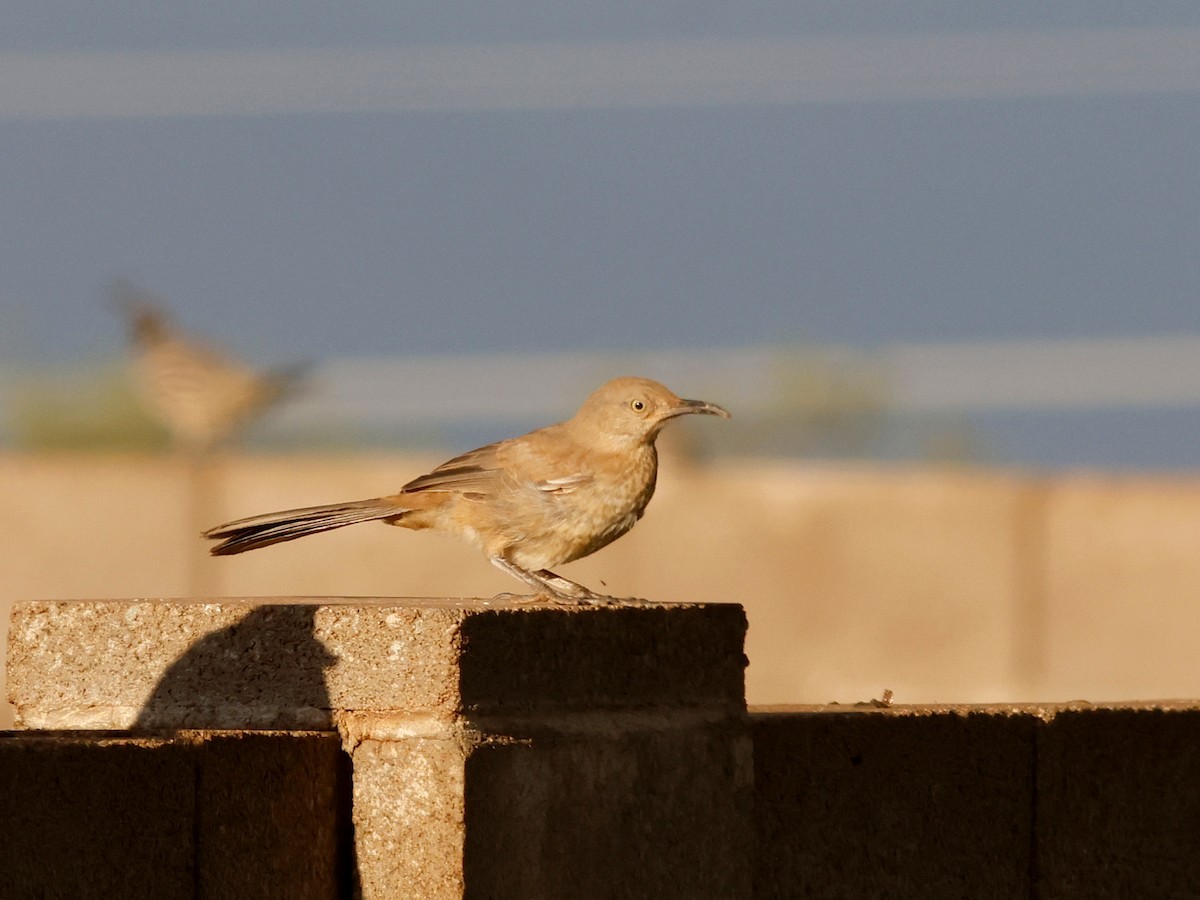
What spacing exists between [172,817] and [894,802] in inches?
77.9

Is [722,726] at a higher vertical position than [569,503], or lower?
lower

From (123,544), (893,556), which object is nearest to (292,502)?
(123,544)

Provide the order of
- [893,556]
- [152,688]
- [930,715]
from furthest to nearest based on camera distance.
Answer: [893,556] < [930,715] < [152,688]

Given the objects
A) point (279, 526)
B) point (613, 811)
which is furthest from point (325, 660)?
point (279, 526)

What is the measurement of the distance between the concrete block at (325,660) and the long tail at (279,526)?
3.80 ft

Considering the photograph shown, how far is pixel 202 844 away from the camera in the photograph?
13.1 ft

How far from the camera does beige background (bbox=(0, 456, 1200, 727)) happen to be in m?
12.8

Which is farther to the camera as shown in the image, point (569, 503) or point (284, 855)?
point (569, 503)

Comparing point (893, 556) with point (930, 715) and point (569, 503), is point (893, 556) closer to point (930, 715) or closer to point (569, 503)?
point (569, 503)

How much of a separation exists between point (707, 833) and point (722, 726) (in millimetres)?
233

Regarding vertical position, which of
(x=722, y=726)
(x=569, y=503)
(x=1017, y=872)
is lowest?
(x=1017, y=872)

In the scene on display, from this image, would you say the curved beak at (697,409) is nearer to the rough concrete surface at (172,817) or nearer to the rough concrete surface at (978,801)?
the rough concrete surface at (978,801)

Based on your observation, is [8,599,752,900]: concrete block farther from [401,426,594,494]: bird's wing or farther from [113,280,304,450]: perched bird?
[113,280,304,450]: perched bird

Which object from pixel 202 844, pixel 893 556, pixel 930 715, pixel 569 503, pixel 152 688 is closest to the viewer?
pixel 202 844
